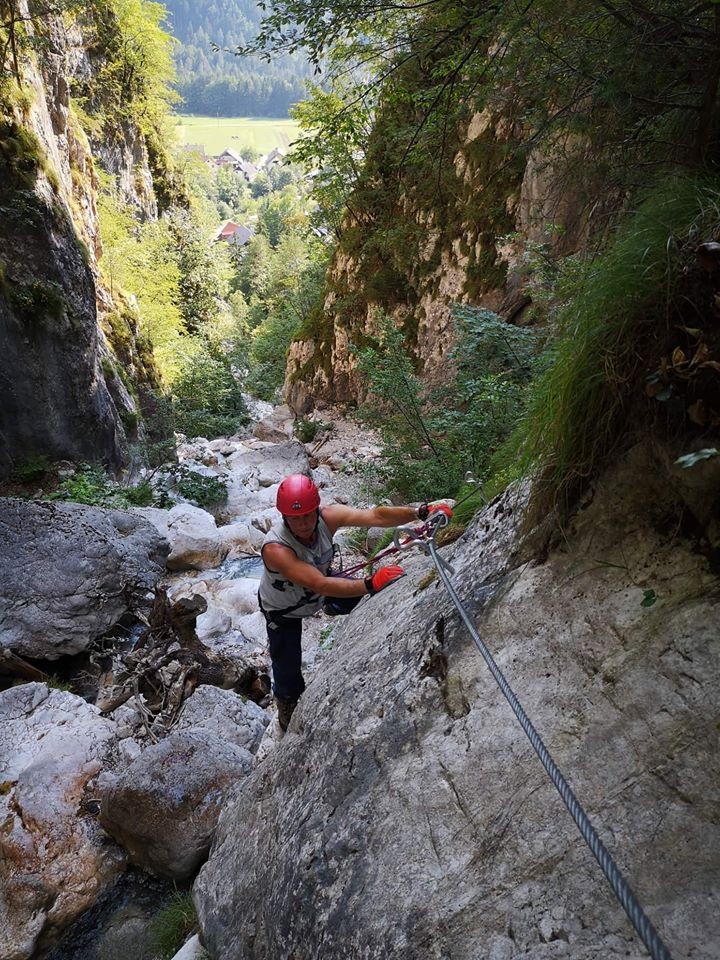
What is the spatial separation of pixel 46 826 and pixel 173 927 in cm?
134

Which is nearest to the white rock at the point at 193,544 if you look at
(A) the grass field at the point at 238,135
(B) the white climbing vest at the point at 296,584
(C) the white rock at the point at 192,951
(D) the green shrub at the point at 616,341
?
(B) the white climbing vest at the point at 296,584

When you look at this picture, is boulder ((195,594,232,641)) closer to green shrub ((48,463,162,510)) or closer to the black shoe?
green shrub ((48,463,162,510))

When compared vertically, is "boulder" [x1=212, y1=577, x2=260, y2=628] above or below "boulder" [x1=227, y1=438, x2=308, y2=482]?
above

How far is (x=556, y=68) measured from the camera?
3.32m

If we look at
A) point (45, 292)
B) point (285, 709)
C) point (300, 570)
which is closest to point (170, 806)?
point (285, 709)

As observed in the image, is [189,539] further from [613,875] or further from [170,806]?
[613,875]

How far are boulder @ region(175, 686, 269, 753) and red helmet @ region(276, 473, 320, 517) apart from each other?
2672 millimetres

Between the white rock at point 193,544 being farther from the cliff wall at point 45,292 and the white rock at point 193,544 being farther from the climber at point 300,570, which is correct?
the climber at point 300,570

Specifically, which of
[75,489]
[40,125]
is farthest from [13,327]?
[40,125]

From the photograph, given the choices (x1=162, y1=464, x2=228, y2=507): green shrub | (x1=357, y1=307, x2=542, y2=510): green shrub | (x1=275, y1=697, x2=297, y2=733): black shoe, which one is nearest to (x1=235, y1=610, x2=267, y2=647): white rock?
(x1=357, y1=307, x2=542, y2=510): green shrub

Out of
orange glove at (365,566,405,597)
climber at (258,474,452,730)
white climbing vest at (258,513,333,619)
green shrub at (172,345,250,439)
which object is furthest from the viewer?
green shrub at (172,345,250,439)

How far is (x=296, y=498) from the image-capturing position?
307cm

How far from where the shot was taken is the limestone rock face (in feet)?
4.59

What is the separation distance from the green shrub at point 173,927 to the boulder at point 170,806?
25 centimetres
